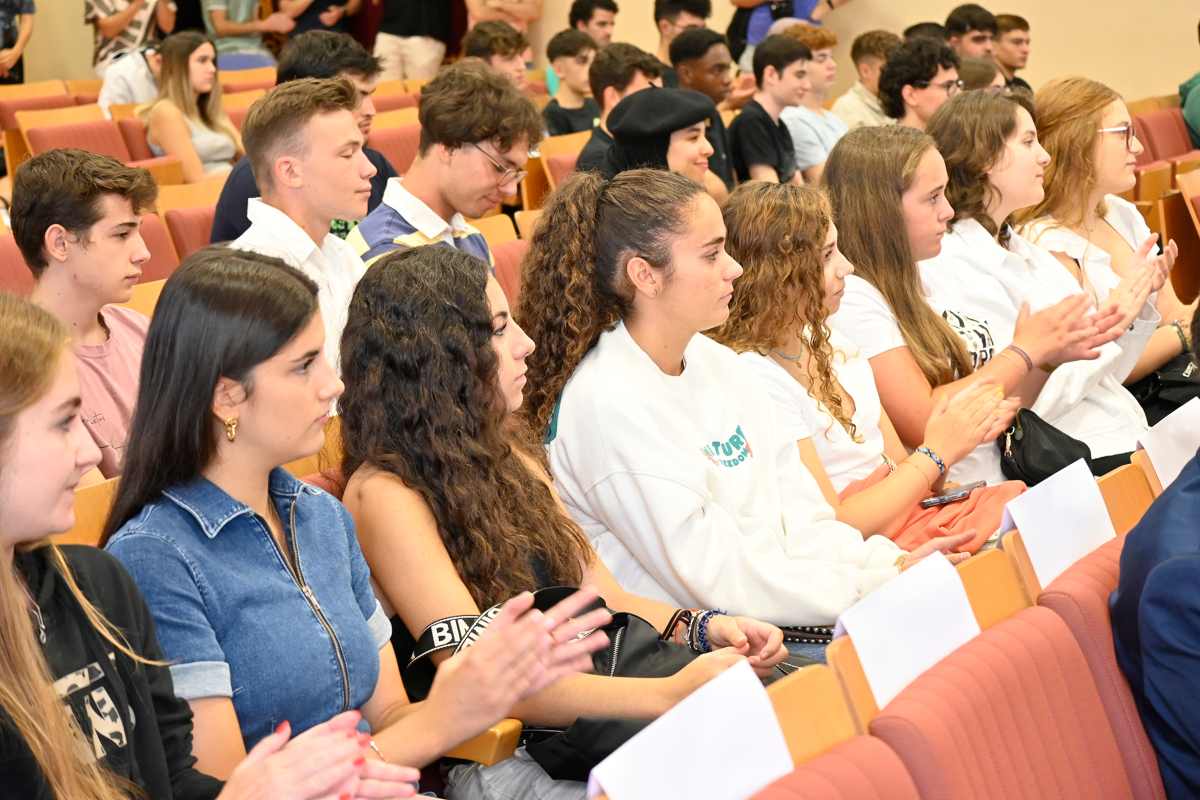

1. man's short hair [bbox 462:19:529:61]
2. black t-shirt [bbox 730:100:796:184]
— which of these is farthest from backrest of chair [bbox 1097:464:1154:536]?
man's short hair [bbox 462:19:529:61]

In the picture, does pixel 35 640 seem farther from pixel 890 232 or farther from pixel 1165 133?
pixel 1165 133

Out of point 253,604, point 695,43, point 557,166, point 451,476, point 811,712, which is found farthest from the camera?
→ point 695,43

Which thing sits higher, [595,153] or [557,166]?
[595,153]

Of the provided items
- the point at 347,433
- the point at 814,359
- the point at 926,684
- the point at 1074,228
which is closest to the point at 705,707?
the point at 926,684

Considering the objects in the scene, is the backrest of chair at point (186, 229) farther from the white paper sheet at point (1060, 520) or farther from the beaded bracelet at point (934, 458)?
the white paper sheet at point (1060, 520)

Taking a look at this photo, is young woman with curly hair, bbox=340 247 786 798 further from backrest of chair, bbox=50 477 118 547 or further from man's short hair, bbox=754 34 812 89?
man's short hair, bbox=754 34 812 89

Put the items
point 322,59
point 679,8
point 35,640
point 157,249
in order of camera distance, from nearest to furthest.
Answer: point 35,640 → point 157,249 → point 322,59 → point 679,8

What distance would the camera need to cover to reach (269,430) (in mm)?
1764

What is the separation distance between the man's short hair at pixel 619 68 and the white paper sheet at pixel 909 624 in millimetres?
4334

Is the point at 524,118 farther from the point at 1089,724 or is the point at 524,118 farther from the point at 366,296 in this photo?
the point at 1089,724

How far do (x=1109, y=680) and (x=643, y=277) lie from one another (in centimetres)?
110

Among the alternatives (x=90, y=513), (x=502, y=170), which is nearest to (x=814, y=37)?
(x=502, y=170)

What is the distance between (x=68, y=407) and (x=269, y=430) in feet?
1.12

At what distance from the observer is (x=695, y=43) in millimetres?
6895
